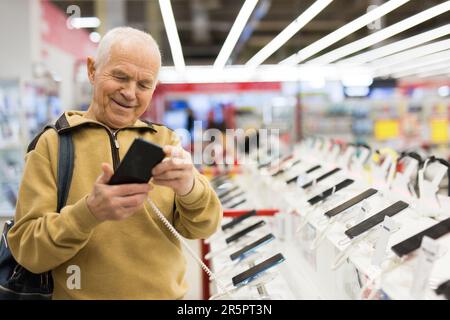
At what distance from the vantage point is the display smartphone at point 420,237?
3.63 ft

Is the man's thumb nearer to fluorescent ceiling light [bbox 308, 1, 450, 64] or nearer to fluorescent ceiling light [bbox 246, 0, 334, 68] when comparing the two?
fluorescent ceiling light [bbox 246, 0, 334, 68]

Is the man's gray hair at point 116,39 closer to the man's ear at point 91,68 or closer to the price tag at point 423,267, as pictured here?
the man's ear at point 91,68

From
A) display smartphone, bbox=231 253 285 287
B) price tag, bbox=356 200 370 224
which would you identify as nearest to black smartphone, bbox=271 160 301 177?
price tag, bbox=356 200 370 224

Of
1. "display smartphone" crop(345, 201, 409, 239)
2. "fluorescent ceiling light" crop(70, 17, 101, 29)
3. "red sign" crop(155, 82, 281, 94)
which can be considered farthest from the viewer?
"red sign" crop(155, 82, 281, 94)

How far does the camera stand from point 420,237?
1.11 metres

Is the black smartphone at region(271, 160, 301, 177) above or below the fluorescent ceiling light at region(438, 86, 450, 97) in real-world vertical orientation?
below

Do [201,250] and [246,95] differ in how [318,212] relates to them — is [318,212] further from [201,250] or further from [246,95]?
[246,95]

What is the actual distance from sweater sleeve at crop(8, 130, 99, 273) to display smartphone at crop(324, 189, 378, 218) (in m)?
1.01

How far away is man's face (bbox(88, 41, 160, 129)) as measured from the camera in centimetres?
111

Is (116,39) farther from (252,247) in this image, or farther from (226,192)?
(226,192)

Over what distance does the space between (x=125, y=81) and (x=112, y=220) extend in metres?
0.30

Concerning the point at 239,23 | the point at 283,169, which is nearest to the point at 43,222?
the point at 239,23
